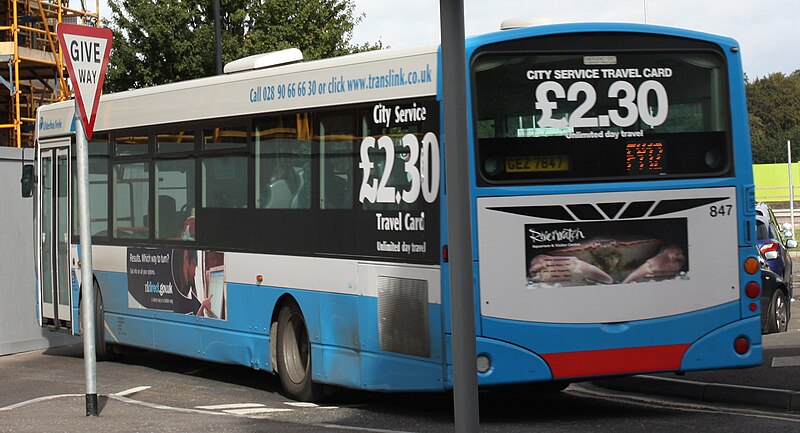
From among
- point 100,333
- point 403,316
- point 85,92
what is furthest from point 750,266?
point 100,333

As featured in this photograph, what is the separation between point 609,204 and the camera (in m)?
10.6

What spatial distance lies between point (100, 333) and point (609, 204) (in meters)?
8.18

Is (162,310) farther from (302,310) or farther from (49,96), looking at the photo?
(49,96)

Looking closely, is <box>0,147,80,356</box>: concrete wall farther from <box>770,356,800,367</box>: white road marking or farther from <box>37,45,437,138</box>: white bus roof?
<box>770,356,800,367</box>: white road marking

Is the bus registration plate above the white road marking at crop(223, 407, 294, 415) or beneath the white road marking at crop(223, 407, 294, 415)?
above

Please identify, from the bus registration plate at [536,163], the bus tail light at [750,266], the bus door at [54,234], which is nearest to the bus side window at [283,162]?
the bus registration plate at [536,163]

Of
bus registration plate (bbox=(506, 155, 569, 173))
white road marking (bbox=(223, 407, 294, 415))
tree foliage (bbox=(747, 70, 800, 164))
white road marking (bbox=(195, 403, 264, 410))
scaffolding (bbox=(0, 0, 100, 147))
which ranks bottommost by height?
white road marking (bbox=(195, 403, 264, 410))

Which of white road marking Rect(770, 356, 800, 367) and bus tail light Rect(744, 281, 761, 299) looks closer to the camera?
bus tail light Rect(744, 281, 761, 299)

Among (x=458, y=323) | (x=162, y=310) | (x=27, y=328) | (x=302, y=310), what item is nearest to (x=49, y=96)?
(x=27, y=328)

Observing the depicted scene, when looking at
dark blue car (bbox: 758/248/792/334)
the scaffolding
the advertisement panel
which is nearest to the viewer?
the advertisement panel

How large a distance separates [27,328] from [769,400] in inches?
428

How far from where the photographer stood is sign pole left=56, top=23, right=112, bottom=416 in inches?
432

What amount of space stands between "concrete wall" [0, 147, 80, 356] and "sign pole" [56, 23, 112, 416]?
7746 millimetres

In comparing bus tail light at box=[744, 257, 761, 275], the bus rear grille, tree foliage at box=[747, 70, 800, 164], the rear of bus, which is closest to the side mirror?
the bus rear grille
